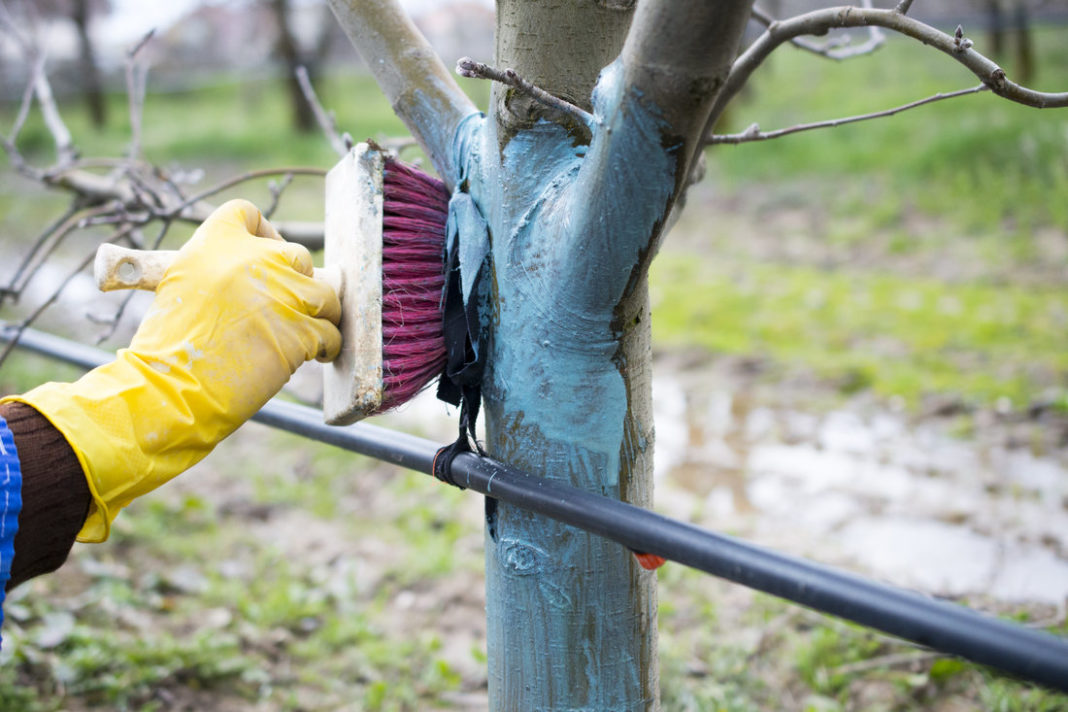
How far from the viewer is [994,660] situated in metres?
0.81

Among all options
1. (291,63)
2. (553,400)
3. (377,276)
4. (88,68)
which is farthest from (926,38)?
(88,68)

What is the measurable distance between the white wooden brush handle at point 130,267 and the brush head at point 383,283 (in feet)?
0.88

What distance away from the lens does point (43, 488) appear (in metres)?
1.13

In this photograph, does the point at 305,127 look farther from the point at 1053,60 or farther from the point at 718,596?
the point at 718,596

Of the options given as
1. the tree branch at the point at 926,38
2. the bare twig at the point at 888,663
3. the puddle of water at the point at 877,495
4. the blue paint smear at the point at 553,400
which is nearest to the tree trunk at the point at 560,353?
the blue paint smear at the point at 553,400

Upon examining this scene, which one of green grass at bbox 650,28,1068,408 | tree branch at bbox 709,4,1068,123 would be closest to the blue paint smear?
tree branch at bbox 709,4,1068,123

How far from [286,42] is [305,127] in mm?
1309

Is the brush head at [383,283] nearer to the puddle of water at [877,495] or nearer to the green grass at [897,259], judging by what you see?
the puddle of water at [877,495]

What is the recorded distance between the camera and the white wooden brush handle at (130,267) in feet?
4.11

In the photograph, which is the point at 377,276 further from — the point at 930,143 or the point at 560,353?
the point at 930,143

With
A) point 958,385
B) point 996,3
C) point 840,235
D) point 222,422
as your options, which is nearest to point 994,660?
point 222,422

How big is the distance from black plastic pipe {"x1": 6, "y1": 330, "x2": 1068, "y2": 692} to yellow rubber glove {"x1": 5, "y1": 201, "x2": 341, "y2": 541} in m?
0.31

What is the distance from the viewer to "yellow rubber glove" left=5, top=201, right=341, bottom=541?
116 centimetres

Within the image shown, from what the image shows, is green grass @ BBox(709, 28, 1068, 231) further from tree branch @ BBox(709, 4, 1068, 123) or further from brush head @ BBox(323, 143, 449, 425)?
brush head @ BBox(323, 143, 449, 425)
